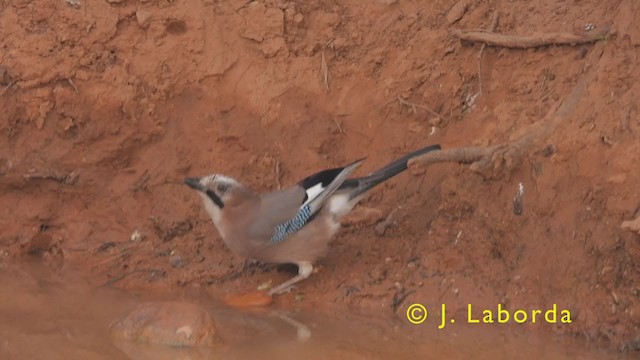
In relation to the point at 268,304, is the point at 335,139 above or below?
above

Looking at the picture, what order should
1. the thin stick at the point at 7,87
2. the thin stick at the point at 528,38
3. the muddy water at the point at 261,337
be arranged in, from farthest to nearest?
the thin stick at the point at 7,87 → the thin stick at the point at 528,38 → the muddy water at the point at 261,337

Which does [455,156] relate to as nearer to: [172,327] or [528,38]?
[528,38]

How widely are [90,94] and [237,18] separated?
1.21 m

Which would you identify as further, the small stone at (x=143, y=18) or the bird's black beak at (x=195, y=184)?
the small stone at (x=143, y=18)

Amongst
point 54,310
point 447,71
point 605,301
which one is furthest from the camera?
point 447,71

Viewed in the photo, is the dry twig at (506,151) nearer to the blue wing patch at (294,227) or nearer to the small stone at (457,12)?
the blue wing patch at (294,227)

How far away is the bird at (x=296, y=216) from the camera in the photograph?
307 inches

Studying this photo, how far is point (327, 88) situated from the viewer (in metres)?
8.71

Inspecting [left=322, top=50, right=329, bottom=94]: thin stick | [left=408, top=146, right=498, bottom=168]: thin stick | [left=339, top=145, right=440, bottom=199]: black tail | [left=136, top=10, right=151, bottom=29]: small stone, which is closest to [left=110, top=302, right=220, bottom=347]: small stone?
[left=339, top=145, right=440, bottom=199]: black tail

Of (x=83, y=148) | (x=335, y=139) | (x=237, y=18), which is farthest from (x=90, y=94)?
(x=335, y=139)

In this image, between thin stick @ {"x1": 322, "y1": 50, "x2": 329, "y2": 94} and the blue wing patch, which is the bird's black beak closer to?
the blue wing patch

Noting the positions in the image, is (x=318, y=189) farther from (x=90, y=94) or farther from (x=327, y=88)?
(x=90, y=94)

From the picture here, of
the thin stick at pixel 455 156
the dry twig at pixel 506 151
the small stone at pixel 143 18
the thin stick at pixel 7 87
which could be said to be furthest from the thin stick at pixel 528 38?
the thin stick at pixel 7 87

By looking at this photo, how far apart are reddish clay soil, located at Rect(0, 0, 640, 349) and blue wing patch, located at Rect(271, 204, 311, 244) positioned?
361mm
